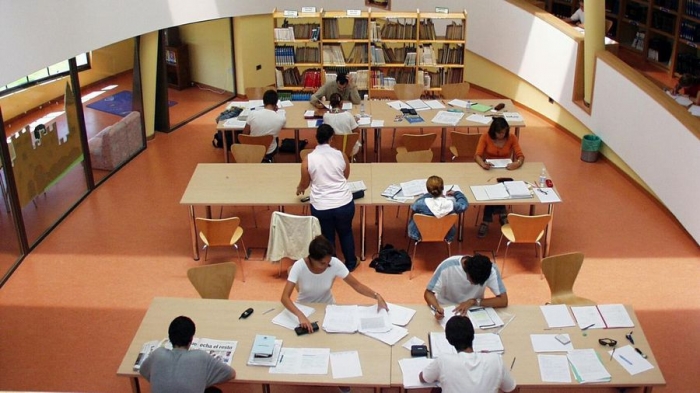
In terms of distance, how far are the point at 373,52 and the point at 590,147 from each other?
369cm

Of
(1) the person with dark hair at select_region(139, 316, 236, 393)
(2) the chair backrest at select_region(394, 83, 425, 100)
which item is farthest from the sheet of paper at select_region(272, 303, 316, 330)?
(2) the chair backrest at select_region(394, 83, 425, 100)

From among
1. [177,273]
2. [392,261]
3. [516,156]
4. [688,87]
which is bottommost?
[177,273]

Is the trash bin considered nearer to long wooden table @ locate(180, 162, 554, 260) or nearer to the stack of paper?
long wooden table @ locate(180, 162, 554, 260)

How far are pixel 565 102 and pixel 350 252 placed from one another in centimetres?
533

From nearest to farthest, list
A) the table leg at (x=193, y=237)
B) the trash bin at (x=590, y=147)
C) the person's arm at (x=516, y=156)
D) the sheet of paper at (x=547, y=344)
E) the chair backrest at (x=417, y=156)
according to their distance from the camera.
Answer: the sheet of paper at (x=547, y=344) < the table leg at (x=193, y=237) < the person's arm at (x=516, y=156) < the chair backrest at (x=417, y=156) < the trash bin at (x=590, y=147)

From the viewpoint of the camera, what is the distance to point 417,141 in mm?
8938

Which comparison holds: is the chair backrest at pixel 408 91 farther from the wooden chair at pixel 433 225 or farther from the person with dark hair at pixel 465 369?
the person with dark hair at pixel 465 369

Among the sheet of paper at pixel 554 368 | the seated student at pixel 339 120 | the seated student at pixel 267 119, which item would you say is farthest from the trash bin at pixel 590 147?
Answer: the sheet of paper at pixel 554 368

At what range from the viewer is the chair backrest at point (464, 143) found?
8.94 metres

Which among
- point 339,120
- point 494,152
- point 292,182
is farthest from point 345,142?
point 494,152

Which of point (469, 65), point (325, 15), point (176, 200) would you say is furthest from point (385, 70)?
point (176, 200)

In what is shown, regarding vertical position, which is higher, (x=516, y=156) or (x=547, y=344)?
(x=516, y=156)

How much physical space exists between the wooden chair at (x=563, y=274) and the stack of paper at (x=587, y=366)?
113 centimetres

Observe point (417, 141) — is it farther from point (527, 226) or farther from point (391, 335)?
point (391, 335)
